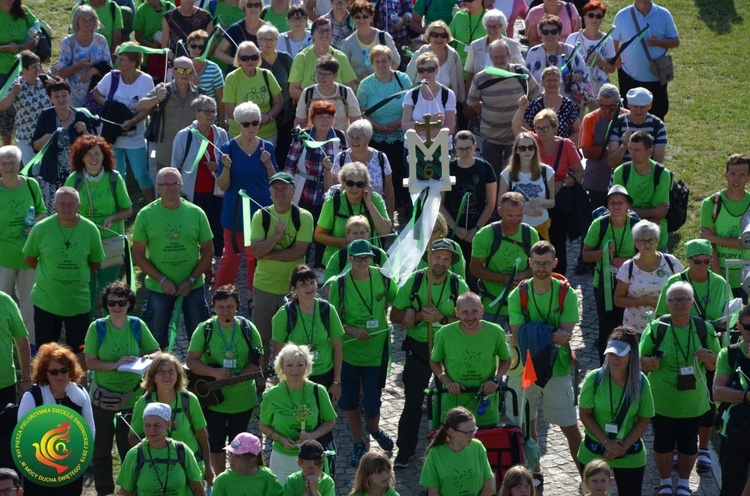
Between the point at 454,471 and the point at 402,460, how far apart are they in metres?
1.75

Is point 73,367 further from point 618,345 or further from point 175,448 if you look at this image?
point 618,345

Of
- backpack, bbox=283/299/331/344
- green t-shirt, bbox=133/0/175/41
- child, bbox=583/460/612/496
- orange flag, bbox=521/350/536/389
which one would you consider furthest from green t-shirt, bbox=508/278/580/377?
green t-shirt, bbox=133/0/175/41

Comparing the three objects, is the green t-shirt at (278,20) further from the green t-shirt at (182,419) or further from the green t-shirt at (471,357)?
the green t-shirt at (182,419)

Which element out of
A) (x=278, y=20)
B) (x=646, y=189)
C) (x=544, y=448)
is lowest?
(x=544, y=448)

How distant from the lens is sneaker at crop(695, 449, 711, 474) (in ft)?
41.2

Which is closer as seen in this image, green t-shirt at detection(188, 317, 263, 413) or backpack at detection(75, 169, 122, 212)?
green t-shirt at detection(188, 317, 263, 413)

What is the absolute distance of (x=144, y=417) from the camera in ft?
35.0

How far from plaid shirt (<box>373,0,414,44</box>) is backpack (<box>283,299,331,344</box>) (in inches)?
264

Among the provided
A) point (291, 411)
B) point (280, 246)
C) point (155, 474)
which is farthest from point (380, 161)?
point (155, 474)

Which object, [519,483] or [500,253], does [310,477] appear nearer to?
[519,483]

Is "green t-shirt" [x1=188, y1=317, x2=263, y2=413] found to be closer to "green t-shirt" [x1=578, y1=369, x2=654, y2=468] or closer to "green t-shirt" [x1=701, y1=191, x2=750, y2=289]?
"green t-shirt" [x1=578, y1=369, x2=654, y2=468]

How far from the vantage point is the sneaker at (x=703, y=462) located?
1255cm

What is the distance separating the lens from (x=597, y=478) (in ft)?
34.2

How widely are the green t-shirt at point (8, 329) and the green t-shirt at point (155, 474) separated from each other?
198cm
